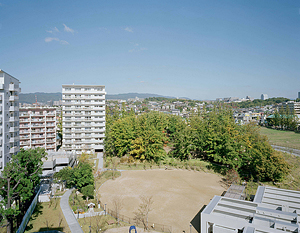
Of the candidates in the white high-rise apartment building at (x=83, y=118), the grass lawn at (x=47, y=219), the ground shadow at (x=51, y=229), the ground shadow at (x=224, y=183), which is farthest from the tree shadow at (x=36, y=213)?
the white high-rise apartment building at (x=83, y=118)

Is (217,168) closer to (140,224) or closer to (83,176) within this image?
(140,224)

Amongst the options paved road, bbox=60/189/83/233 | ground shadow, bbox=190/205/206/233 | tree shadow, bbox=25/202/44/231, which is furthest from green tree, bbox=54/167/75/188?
ground shadow, bbox=190/205/206/233

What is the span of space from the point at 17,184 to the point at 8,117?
10029 mm

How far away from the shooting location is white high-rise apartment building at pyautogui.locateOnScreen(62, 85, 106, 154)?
103 feet

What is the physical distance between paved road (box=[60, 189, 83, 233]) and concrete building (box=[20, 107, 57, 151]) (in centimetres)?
1783

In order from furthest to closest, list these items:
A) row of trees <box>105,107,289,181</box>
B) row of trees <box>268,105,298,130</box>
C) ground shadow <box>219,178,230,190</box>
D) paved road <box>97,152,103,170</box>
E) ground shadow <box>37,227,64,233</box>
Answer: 1. row of trees <box>268,105,298,130</box>
2. paved road <box>97,152,103,170</box>
3. row of trees <box>105,107,289,181</box>
4. ground shadow <box>219,178,230,190</box>
5. ground shadow <box>37,227,64,233</box>

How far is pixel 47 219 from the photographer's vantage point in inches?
496

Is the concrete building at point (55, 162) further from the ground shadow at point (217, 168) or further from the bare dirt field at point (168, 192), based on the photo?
the ground shadow at point (217, 168)

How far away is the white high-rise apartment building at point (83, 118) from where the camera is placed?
3125 centimetres

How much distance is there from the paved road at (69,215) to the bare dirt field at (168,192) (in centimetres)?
254

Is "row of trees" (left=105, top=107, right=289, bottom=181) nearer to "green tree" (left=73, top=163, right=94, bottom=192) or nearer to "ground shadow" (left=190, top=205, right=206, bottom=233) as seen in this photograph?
"green tree" (left=73, top=163, right=94, bottom=192)

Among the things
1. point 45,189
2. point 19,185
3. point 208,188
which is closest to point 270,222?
point 208,188

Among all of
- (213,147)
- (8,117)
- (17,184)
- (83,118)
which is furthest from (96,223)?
(83,118)

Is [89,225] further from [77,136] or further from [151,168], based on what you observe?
[77,136]
